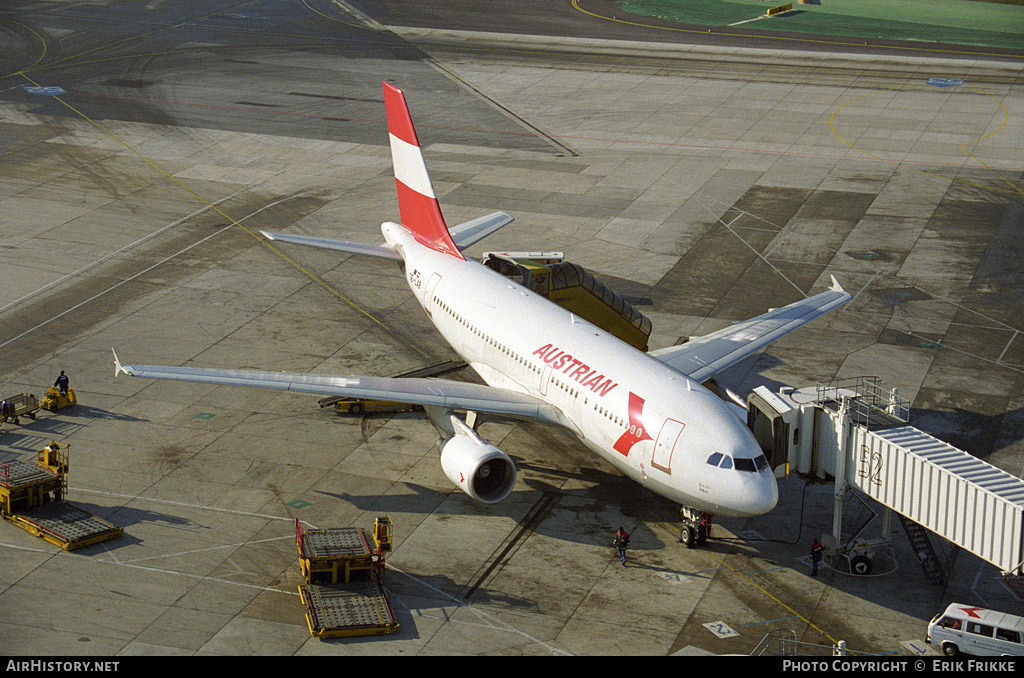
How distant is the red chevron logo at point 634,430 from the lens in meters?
37.3

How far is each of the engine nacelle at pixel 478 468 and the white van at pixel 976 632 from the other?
14.4 m

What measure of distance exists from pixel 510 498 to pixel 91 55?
8243 cm

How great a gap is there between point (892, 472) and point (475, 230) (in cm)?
2602

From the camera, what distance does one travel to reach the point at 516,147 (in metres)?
84.1

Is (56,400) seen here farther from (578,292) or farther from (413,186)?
(578,292)

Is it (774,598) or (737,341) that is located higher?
(737,341)

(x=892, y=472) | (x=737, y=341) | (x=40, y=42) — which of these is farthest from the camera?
(x=40, y=42)

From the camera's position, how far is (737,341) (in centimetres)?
4709

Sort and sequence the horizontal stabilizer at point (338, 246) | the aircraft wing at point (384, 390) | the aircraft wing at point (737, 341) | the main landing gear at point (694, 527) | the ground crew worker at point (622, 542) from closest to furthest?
the ground crew worker at point (622, 542) < the main landing gear at point (694, 527) < the aircraft wing at point (384, 390) < the aircraft wing at point (737, 341) < the horizontal stabilizer at point (338, 246)

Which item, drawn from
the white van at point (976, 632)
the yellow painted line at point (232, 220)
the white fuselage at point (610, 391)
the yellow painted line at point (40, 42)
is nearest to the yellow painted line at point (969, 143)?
the yellow painted line at point (232, 220)

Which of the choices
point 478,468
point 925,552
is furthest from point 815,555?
point 478,468

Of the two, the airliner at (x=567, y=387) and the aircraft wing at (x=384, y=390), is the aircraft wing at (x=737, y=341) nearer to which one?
the airliner at (x=567, y=387)
